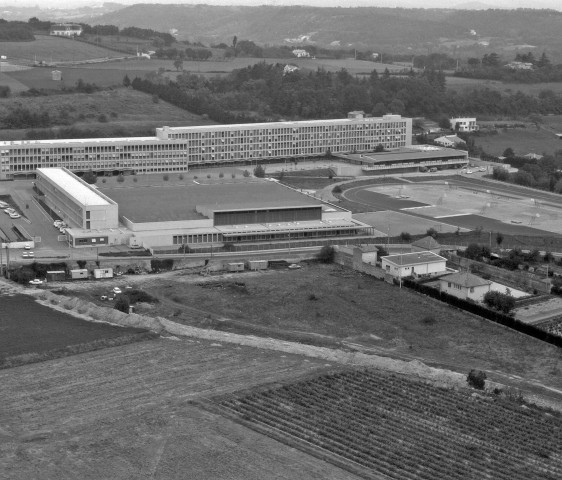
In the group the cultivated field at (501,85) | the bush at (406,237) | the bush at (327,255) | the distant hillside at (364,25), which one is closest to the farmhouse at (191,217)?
the bush at (406,237)

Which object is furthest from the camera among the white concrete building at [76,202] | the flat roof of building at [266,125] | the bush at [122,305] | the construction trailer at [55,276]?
the flat roof of building at [266,125]

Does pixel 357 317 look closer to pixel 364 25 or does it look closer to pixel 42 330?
pixel 42 330

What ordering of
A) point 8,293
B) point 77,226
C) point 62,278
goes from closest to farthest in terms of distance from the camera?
point 8,293
point 62,278
point 77,226

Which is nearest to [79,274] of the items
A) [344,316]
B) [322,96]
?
[344,316]

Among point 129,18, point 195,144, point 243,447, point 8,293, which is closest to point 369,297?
point 8,293

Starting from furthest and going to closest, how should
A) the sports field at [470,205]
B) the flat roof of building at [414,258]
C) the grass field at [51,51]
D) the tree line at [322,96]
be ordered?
the grass field at [51,51]
the tree line at [322,96]
the sports field at [470,205]
the flat roof of building at [414,258]

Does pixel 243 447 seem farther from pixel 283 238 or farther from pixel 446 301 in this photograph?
pixel 283 238

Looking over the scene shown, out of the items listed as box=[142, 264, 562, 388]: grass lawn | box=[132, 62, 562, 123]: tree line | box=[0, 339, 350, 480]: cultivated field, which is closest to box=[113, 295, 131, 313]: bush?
box=[142, 264, 562, 388]: grass lawn

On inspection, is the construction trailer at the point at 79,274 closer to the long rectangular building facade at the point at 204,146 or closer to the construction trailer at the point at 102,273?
the construction trailer at the point at 102,273
